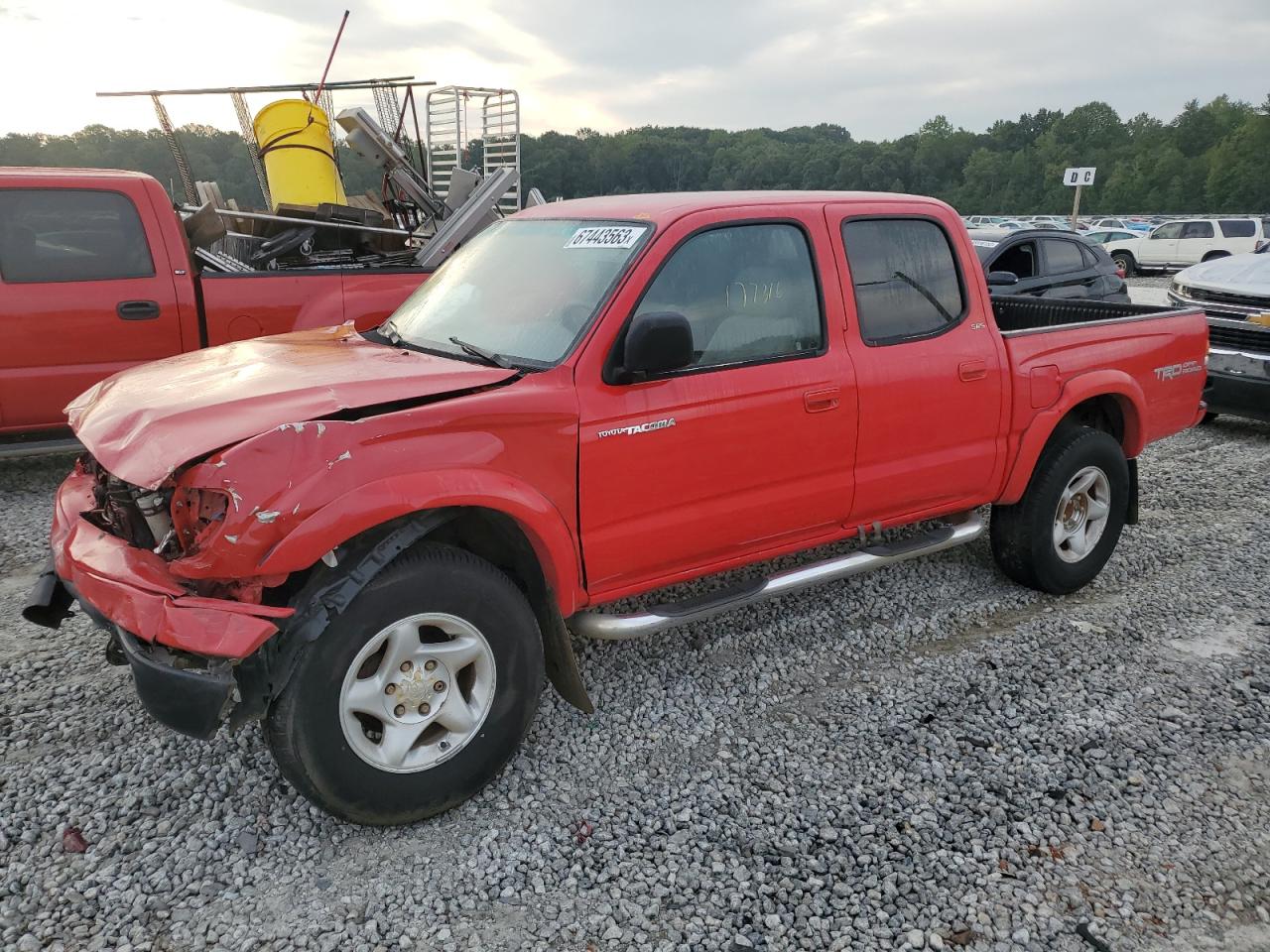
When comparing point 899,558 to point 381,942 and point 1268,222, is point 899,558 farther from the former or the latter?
point 1268,222

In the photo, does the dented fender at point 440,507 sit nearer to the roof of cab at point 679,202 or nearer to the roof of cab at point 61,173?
the roof of cab at point 679,202

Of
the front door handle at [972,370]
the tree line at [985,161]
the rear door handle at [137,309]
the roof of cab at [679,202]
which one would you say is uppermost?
the tree line at [985,161]

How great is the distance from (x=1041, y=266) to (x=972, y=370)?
677 centimetres

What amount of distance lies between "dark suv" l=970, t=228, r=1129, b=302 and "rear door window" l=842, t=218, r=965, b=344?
577 centimetres

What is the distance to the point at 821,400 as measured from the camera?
354cm

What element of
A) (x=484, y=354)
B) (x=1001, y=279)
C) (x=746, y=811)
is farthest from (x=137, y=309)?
(x=1001, y=279)

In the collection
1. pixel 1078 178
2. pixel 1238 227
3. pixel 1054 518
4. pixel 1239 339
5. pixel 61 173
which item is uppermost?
pixel 1078 178

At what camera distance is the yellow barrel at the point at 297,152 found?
29.9 feet

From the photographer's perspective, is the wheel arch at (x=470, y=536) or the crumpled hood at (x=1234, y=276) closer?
the wheel arch at (x=470, y=536)

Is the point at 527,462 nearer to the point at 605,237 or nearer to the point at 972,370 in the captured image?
the point at 605,237

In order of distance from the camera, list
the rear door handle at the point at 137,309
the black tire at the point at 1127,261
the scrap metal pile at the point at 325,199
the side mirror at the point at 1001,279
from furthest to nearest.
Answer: the black tire at the point at 1127,261 < the side mirror at the point at 1001,279 < the scrap metal pile at the point at 325,199 < the rear door handle at the point at 137,309

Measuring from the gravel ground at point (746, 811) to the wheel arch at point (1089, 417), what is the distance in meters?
0.75

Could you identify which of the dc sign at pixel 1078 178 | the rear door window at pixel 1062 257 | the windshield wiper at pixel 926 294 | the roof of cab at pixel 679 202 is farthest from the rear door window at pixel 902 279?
the dc sign at pixel 1078 178

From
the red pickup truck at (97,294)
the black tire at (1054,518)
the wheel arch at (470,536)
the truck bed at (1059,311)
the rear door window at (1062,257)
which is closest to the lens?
the wheel arch at (470,536)
